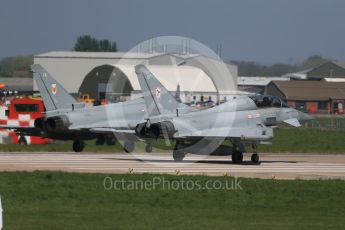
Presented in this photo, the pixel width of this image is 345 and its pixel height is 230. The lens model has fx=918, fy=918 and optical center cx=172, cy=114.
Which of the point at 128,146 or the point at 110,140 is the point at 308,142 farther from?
the point at 128,146

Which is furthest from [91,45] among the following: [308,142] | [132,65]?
[308,142]

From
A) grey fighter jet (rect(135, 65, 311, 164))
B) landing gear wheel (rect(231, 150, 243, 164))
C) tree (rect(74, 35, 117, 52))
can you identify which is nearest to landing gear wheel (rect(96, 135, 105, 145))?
grey fighter jet (rect(135, 65, 311, 164))

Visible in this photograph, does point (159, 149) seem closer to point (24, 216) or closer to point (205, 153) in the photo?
point (205, 153)

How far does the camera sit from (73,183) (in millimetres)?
23500

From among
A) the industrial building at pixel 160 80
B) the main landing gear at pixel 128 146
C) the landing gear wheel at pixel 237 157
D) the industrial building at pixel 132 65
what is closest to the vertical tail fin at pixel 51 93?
the main landing gear at pixel 128 146

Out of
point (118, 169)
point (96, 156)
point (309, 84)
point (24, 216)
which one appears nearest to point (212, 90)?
point (309, 84)

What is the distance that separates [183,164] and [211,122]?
188 centimetres

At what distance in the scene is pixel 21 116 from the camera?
45688mm

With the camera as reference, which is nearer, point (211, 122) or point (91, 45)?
point (211, 122)

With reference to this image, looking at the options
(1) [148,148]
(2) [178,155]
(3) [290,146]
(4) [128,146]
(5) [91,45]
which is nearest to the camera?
(2) [178,155]

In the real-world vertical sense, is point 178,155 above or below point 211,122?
below

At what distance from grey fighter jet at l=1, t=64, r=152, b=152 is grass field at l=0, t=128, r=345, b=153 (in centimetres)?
68

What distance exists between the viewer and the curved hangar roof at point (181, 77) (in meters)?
90.7

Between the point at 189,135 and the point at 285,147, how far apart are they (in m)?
12.6
